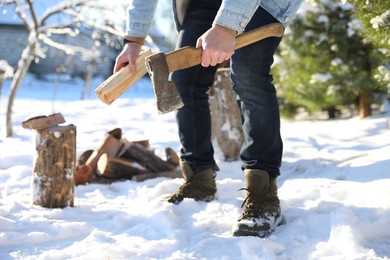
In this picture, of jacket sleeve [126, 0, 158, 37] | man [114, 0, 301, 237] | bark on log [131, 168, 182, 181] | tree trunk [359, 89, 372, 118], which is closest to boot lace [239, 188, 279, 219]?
man [114, 0, 301, 237]

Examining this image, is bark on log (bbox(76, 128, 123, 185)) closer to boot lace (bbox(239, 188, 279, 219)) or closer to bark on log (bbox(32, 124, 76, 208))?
bark on log (bbox(32, 124, 76, 208))

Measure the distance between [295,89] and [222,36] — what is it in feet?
15.5

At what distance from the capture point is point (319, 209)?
2.33m

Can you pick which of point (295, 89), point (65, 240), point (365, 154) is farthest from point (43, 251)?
point (295, 89)

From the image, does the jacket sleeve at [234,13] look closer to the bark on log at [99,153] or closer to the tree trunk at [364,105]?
the bark on log at [99,153]

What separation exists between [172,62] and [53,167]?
1.06 m

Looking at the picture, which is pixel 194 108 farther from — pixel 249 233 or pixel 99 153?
pixel 99 153

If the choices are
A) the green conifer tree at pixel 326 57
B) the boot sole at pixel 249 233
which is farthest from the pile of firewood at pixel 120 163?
the green conifer tree at pixel 326 57

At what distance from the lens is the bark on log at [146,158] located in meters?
3.89

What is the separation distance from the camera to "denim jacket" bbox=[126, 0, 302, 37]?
1.88m

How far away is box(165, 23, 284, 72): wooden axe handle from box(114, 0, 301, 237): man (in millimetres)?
47

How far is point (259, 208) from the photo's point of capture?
2.18m

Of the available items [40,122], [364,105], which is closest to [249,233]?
[40,122]

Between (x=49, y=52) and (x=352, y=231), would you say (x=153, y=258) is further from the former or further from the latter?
(x=49, y=52)
